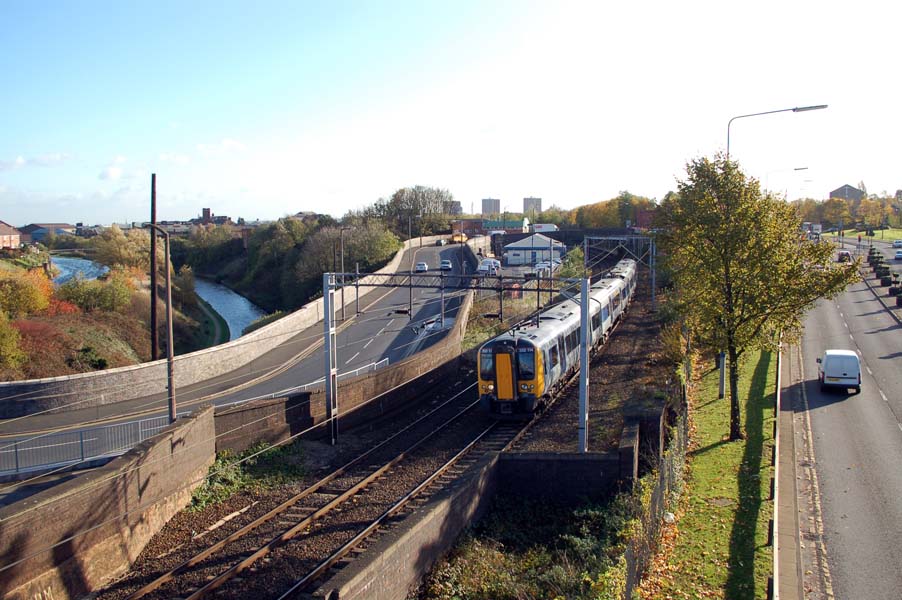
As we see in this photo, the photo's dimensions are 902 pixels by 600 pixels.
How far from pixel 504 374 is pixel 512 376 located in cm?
25

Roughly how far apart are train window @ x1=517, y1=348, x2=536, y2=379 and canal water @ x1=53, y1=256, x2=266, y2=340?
1343 inches

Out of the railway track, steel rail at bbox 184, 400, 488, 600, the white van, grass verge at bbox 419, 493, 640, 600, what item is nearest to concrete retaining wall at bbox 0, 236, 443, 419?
the railway track

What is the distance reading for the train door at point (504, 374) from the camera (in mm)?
19656

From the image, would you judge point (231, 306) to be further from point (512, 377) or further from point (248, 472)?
point (248, 472)

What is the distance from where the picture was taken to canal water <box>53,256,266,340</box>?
5514cm

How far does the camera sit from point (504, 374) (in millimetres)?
19750

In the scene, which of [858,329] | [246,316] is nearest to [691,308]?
[858,329]

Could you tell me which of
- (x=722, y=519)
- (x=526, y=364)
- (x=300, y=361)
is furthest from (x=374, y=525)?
(x=300, y=361)

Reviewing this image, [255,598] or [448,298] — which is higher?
[448,298]

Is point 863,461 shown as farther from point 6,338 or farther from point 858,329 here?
point 6,338

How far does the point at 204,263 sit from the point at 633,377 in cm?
8595

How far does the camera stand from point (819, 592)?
999 centimetres

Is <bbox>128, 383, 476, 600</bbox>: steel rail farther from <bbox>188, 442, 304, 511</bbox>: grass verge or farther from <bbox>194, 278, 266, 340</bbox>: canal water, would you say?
<bbox>194, 278, 266, 340</bbox>: canal water

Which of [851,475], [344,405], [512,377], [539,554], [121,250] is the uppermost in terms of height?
[121,250]
